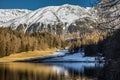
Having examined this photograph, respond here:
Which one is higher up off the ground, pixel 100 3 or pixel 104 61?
pixel 100 3

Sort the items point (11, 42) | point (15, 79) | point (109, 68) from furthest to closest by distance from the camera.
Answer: point (11, 42), point (15, 79), point (109, 68)

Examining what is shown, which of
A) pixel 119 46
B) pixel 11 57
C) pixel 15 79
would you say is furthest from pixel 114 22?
pixel 11 57

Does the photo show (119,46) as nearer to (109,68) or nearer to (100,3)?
(109,68)

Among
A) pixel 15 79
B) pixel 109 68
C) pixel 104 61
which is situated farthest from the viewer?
pixel 15 79

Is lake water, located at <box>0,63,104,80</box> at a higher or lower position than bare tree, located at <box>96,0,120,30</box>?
lower

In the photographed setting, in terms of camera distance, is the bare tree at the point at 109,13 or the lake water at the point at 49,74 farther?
the lake water at the point at 49,74

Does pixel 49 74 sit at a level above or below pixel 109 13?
below

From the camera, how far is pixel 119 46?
35.6ft

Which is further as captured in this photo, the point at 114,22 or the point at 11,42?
the point at 11,42

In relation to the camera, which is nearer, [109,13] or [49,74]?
[109,13]

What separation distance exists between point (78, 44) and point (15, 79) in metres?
128

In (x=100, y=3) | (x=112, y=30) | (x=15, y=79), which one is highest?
(x=100, y=3)

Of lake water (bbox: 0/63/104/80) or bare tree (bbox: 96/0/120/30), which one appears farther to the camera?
lake water (bbox: 0/63/104/80)

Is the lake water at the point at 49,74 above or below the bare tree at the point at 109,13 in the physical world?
below
